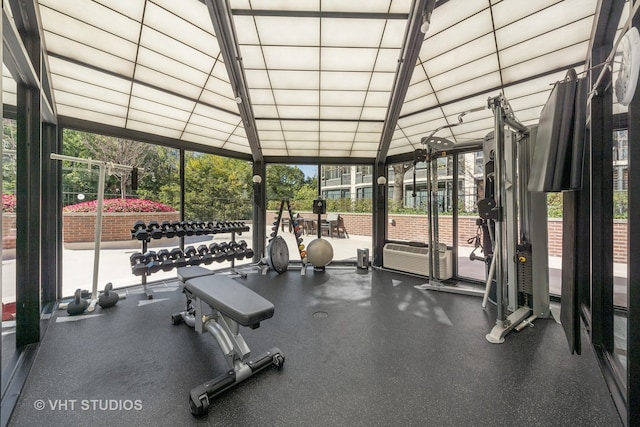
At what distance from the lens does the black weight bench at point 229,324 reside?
1709mm

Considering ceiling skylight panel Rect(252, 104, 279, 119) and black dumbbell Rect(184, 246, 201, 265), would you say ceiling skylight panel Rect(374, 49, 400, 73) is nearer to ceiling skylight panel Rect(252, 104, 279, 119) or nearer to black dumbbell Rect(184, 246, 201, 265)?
ceiling skylight panel Rect(252, 104, 279, 119)

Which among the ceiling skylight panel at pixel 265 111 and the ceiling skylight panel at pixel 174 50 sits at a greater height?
the ceiling skylight panel at pixel 174 50

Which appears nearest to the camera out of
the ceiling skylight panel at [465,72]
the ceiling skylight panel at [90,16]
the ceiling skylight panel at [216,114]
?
the ceiling skylight panel at [90,16]

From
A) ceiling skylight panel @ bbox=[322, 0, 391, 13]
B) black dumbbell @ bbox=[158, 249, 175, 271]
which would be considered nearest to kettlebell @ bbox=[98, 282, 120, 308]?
black dumbbell @ bbox=[158, 249, 175, 271]

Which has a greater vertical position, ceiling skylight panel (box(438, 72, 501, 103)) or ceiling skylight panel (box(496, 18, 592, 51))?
ceiling skylight panel (box(496, 18, 592, 51))

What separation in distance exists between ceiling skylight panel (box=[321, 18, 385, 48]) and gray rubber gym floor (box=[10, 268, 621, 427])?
3307 mm

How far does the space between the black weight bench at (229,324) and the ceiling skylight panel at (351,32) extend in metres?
2.94

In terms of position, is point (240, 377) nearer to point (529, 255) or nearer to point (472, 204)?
point (529, 255)

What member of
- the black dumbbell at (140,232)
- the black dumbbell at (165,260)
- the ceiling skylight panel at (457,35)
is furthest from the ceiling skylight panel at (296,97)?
the black dumbbell at (165,260)

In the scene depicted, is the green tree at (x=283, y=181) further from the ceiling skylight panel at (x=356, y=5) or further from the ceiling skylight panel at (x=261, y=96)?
the ceiling skylight panel at (x=356, y=5)

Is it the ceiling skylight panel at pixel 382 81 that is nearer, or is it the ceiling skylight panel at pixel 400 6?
the ceiling skylight panel at pixel 400 6

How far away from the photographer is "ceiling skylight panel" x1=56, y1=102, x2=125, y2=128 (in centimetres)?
346

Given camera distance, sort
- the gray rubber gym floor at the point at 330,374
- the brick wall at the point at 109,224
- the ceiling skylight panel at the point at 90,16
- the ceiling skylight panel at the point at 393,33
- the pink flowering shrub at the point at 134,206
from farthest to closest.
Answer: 1. the pink flowering shrub at the point at 134,206
2. the brick wall at the point at 109,224
3. the ceiling skylight panel at the point at 393,33
4. the ceiling skylight panel at the point at 90,16
5. the gray rubber gym floor at the point at 330,374

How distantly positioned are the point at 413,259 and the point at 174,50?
4871 millimetres
